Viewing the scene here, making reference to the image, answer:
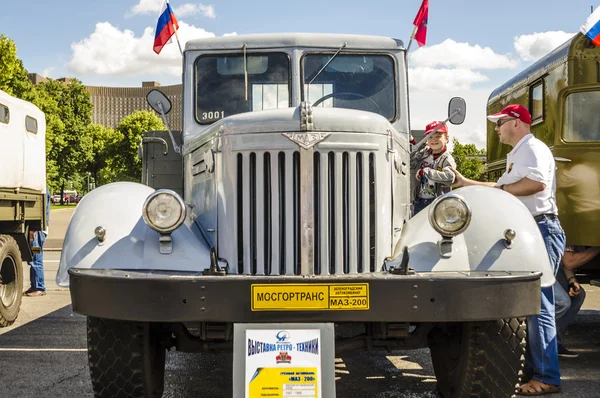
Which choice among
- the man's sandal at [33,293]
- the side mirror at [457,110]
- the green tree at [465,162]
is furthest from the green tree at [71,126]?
the side mirror at [457,110]

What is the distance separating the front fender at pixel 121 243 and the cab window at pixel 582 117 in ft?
15.8

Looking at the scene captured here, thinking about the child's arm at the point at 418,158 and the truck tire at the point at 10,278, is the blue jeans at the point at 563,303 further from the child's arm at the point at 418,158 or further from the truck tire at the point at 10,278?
the truck tire at the point at 10,278

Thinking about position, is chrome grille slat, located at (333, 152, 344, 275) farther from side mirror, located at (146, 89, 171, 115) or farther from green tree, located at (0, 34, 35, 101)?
green tree, located at (0, 34, 35, 101)

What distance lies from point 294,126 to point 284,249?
71cm

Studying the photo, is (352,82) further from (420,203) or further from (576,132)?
(576,132)

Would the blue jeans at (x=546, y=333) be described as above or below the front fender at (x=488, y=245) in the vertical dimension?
below

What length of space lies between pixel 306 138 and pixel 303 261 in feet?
2.29

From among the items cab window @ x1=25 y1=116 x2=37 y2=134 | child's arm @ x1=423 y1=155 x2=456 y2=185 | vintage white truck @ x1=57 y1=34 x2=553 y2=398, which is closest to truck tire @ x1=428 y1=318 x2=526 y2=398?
vintage white truck @ x1=57 y1=34 x2=553 y2=398

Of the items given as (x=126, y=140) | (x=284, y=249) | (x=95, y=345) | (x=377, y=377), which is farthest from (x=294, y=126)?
(x=126, y=140)

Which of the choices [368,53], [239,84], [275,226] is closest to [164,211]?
[275,226]

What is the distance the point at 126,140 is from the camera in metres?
65.1

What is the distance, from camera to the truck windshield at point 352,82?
17.9ft

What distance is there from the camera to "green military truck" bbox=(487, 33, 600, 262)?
23.9 ft

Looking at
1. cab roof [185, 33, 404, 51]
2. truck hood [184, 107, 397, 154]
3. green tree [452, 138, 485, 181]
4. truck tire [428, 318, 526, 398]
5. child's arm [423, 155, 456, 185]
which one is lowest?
truck tire [428, 318, 526, 398]
